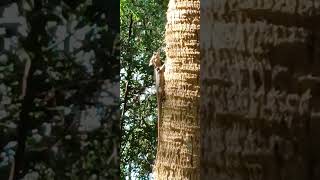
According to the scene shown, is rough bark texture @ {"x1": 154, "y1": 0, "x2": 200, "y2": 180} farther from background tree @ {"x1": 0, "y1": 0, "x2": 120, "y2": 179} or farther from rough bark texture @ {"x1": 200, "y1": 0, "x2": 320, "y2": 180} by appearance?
rough bark texture @ {"x1": 200, "y1": 0, "x2": 320, "y2": 180}

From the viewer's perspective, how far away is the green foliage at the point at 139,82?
4363mm

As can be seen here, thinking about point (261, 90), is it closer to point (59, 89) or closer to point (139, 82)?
point (59, 89)

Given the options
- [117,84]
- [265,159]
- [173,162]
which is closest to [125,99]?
[173,162]

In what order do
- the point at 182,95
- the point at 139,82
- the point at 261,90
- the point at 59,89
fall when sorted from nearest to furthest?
the point at 261,90
the point at 59,89
the point at 182,95
the point at 139,82

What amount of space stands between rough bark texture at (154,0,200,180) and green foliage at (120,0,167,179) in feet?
6.56

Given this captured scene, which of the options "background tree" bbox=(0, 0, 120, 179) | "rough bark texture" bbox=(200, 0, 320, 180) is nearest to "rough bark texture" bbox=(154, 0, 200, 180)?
"background tree" bbox=(0, 0, 120, 179)

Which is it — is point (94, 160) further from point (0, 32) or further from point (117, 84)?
point (0, 32)

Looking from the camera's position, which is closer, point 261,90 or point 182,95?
point 261,90

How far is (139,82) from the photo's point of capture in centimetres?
444

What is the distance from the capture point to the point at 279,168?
0.77 m

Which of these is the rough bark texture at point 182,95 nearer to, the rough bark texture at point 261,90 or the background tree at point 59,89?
the background tree at point 59,89

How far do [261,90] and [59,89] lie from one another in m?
0.47

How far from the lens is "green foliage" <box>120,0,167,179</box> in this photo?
4.36m

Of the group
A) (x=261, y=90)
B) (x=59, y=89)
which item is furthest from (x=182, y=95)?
(x=261, y=90)
